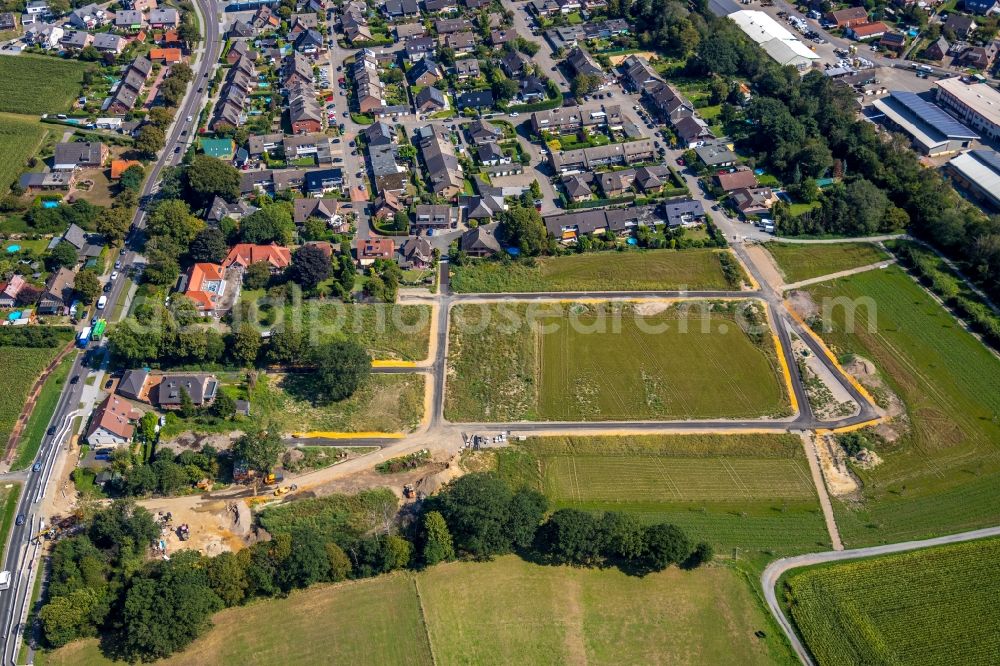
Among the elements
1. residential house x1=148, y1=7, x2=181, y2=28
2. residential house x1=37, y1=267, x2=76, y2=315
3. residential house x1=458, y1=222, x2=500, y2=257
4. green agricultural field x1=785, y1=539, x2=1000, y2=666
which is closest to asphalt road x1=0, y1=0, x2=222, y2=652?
residential house x1=37, y1=267, x2=76, y2=315

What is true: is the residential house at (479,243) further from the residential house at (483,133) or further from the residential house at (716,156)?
the residential house at (716,156)

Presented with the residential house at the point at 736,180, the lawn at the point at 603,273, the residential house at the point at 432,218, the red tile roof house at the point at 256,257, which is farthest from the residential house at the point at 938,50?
the red tile roof house at the point at 256,257

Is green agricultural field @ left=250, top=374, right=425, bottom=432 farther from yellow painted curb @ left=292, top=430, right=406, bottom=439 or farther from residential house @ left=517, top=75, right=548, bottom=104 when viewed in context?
residential house @ left=517, top=75, right=548, bottom=104

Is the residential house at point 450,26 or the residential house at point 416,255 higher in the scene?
the residential house at point 450,26

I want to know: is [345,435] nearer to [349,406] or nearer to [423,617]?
[349,406]

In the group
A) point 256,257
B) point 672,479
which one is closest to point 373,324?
point 256,257

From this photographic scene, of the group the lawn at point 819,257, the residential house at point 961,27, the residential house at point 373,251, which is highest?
the residential house at point 961,27
